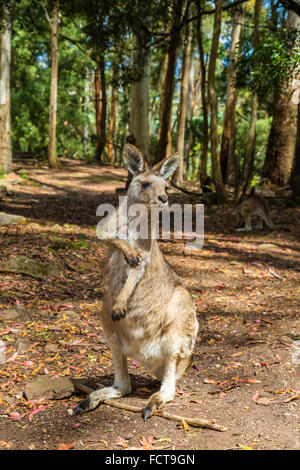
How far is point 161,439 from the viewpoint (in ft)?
8.60

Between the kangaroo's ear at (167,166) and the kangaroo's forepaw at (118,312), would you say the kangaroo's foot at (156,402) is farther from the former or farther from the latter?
the kangaroo's ear at (167,166)

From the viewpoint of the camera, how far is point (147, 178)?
3029 millimetres

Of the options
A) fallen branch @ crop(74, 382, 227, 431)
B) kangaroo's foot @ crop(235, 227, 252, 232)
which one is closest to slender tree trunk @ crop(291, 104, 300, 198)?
kangaroo's foot @ crop(235, 227, 252, 232)

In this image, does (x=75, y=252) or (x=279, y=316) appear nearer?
(x=279, y=316)

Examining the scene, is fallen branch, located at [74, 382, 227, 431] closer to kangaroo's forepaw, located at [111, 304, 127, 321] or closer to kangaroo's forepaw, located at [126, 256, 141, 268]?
kangaroo's forepaw, located at [111, 304, 127, 321]

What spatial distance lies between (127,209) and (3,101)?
46.7 ft

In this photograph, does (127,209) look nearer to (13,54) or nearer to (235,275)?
(235,275)

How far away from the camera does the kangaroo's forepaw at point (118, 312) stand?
2.75 metres

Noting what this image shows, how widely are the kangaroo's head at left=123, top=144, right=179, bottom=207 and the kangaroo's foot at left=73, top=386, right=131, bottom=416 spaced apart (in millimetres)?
1336

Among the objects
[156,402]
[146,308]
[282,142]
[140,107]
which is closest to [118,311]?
[146,308]

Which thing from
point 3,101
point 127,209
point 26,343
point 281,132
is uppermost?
point 3,101

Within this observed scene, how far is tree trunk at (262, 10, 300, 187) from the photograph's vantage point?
12023mm
